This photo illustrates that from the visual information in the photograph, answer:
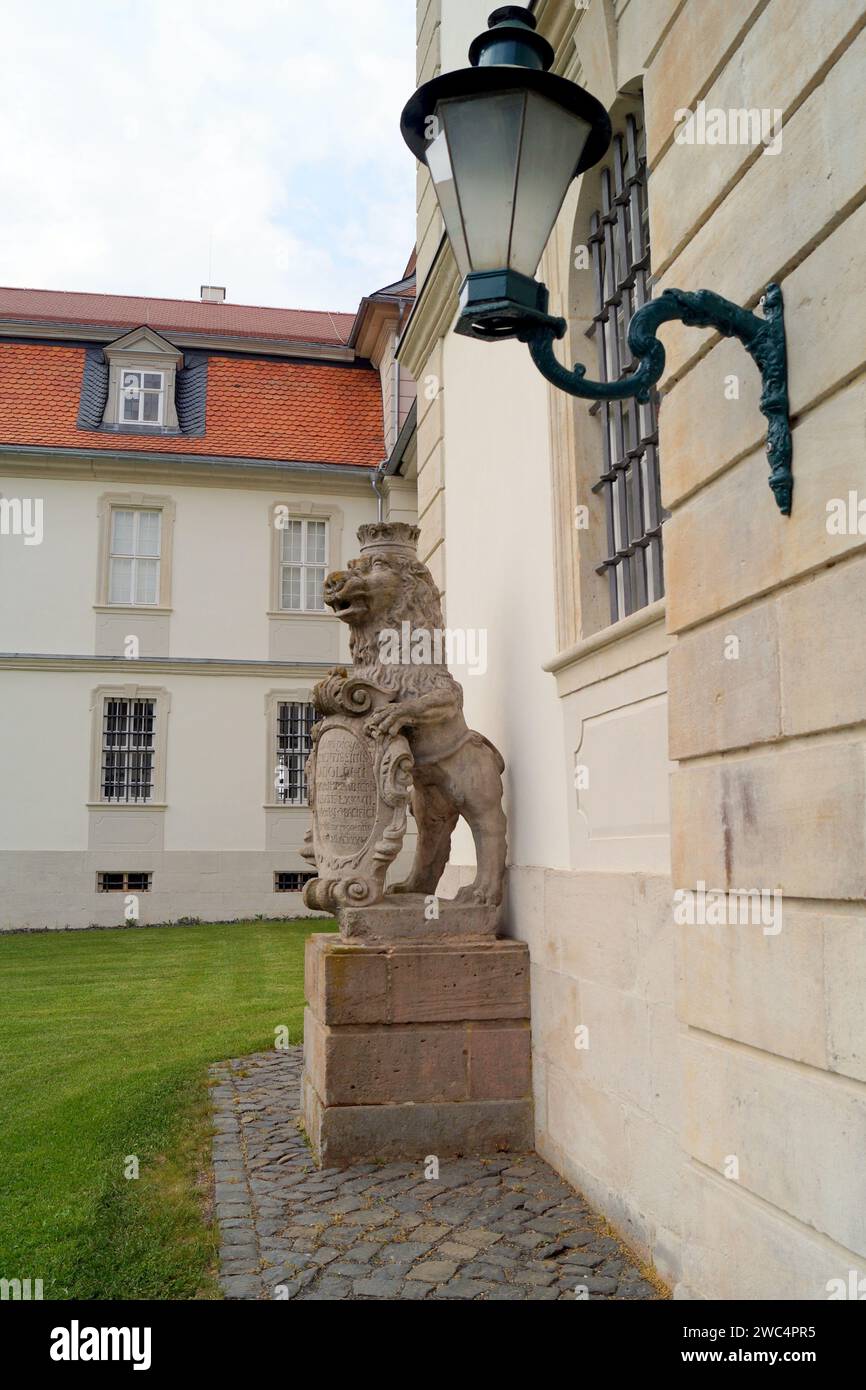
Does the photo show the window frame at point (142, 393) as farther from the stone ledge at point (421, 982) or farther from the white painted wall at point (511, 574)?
the stone ledge at point (421, 982)

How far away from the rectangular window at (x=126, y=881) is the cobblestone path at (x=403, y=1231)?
13.8m

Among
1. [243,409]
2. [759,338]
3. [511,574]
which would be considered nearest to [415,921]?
[511,574]

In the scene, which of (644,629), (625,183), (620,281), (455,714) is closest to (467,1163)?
(455,714)

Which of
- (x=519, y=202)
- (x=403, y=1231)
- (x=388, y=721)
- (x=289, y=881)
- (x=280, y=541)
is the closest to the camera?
(x=519, y=202)

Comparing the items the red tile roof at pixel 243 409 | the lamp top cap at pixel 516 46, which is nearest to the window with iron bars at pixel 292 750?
the red tile roof at pixel 243 409

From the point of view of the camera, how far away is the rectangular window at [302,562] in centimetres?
2002

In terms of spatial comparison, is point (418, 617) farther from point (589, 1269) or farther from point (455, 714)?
point (589, 1269)

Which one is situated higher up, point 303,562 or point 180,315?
point 180,315

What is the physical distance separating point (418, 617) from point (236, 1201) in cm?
282

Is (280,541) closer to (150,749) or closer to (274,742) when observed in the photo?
(274,742)

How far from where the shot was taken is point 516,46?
291 cm

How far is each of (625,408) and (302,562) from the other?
15.6 metres

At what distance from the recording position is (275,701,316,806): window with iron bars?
19.3 m

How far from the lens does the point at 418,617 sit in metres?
5.88
